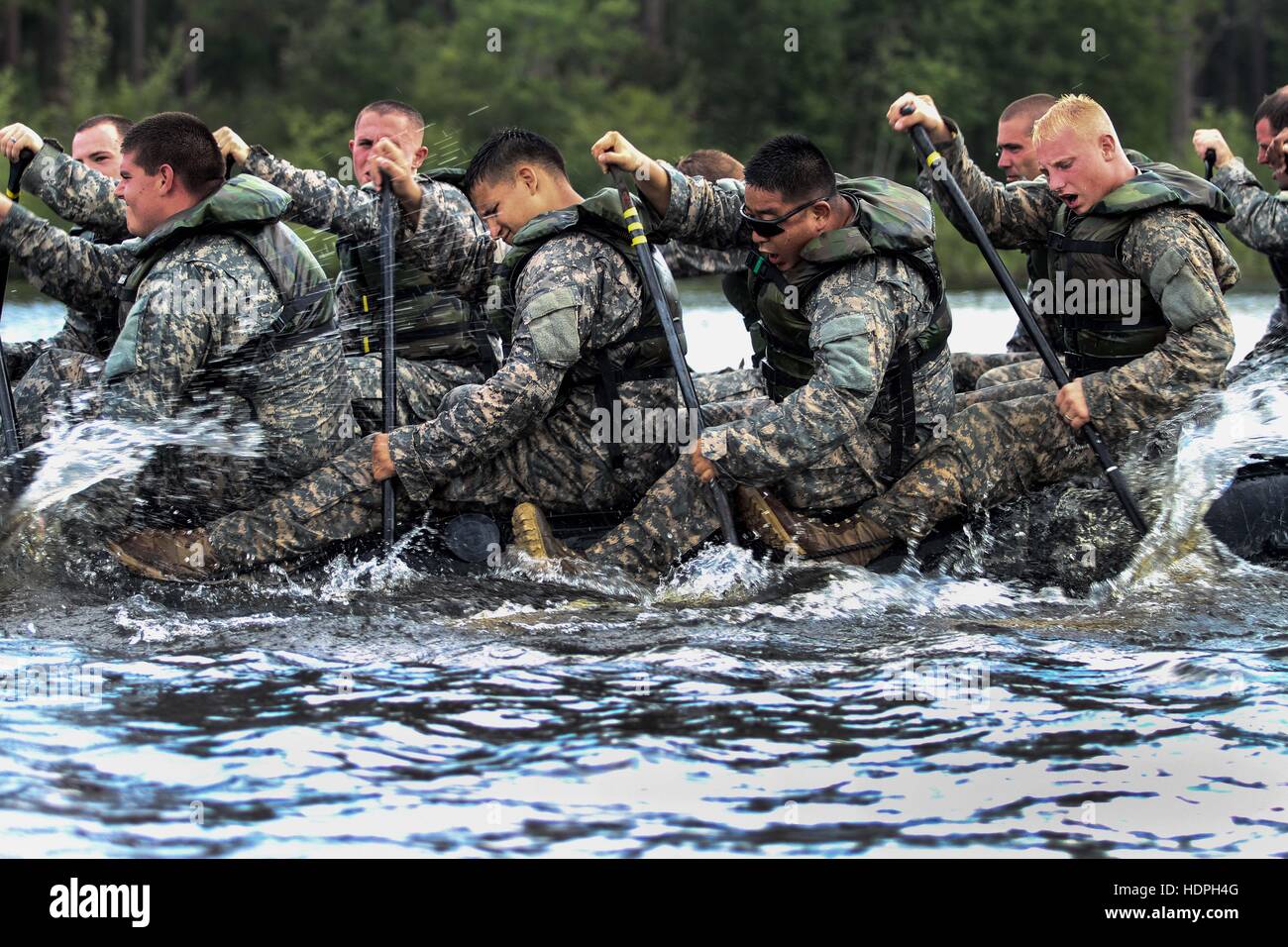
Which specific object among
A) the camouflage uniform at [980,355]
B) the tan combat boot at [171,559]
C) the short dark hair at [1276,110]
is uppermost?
the short dark hair at [1276,110]

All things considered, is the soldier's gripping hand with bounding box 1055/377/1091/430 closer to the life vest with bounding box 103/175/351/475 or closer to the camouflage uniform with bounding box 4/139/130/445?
the life vest with bounding box 103/175/351/475

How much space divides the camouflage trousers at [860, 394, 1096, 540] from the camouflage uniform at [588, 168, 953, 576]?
0.11 meters

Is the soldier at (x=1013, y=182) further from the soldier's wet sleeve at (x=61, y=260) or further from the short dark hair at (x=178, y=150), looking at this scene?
the soldier's wet sleeve at (x=61, y=260)

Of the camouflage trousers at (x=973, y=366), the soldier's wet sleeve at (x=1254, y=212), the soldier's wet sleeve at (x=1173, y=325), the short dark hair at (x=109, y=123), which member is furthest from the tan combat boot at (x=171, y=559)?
the soldier's wet sleeve at (x=1254, y=212)

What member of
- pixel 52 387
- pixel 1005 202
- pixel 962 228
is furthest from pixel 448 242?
pixel 1005 202

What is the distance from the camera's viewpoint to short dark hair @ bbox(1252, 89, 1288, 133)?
27.7 feet

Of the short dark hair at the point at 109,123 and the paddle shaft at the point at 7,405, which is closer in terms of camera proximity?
the paddle shaft at the point at 7,405

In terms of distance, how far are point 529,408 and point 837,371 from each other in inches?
49.9

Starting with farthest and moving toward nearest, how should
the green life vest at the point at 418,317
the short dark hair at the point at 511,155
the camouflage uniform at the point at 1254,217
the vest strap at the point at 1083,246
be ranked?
the camouflage uniform at the point at 1254,217, the green life vest at the point at 418,317, the short dark hair at the point at 511,155, the vest strap at the point at 1083,246

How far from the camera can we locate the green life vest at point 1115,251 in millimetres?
6707

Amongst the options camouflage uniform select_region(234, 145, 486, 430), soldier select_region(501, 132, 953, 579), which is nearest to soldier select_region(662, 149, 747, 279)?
camouflage uniform select_region(234, 145, 486, 430)

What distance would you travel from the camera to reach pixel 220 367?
6883 millimetres

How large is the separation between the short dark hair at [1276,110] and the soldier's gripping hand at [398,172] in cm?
428

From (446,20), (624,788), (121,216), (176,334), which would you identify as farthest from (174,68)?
(624,788)
